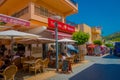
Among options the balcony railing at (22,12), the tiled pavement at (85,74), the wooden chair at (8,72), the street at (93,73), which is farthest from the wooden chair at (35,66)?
the balcony railing at (22,12)

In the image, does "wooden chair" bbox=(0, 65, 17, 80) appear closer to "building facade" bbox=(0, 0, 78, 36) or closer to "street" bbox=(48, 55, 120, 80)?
"street" bbox=(48, 55, 120, 80)

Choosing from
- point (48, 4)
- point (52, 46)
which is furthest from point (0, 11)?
point (52, 46)

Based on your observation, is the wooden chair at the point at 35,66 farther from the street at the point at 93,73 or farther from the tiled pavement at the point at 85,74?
the street at the point at 93,73

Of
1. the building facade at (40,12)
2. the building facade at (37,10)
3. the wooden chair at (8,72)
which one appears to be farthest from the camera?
the building facade at (37,10)

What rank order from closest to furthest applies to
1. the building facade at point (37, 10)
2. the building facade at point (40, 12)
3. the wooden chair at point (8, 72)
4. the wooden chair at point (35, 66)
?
the wooden chair at point (8, 72) → the wooden chair at point (35, 66) → the building facade at point (40, 12) → the building facade at point (37, 10)

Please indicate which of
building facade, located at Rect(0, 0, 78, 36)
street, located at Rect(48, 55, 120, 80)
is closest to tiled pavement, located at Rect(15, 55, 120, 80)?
street, located at Rect(48, 55, 120, 80)

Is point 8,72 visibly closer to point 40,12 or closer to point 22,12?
point 40,12

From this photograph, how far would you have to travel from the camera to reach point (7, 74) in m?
7.97

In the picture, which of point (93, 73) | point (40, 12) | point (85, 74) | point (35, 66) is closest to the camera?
point (35, 66)

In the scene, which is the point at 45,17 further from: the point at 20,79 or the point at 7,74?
the point at 7,74

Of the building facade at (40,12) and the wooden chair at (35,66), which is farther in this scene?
the building facade at (40,12)

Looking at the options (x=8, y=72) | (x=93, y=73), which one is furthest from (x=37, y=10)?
(x=8, y=72)

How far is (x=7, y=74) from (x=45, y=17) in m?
13.7

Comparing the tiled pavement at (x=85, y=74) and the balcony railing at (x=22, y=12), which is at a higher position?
the balcony railing at (x=22, y=12)
